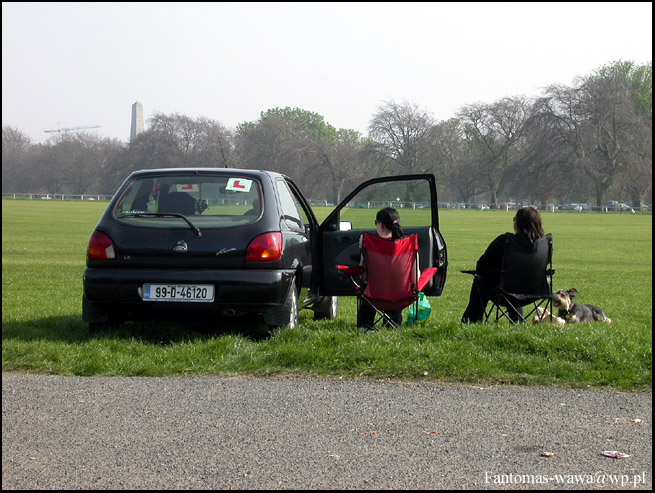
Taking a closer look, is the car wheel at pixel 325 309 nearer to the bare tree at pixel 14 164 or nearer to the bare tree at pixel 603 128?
the bare tree at pixel 603 128

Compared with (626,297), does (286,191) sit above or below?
above

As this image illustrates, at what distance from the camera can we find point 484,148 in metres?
85.4

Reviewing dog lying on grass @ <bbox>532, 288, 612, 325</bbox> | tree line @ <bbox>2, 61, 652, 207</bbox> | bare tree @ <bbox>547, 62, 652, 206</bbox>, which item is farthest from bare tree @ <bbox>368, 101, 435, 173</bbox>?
dog lying on grass @ <bbox>532, 288, 612, 325</bbox>

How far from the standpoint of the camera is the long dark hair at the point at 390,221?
780cm

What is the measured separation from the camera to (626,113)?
73.4 metres

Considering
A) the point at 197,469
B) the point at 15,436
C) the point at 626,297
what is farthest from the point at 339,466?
the point at 626,297

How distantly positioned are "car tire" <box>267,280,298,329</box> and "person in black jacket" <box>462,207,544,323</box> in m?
1.87

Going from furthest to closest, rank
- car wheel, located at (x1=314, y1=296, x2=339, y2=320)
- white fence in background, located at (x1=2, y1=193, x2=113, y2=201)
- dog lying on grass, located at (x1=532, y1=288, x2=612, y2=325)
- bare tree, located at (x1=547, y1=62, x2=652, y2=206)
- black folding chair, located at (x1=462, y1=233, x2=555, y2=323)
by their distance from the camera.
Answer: white fence in background, located at (x1=2, y1=193, x2=113, y2=201), bare tree, located at (x1=547, y1=62, x2=652, y2=206), car wheel, located at (x1=314, y1=296, x2=339, y2=320), dog lying on grass, located at (x1=532, y1=288, x2=612, y2=325), black folding chair, located at (x1=462, y1=233, x2=555, y2=323)

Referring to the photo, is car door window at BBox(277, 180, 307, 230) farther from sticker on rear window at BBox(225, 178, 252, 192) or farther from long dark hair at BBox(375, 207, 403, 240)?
long dark hair at BBox(375, 207, 403, 240)

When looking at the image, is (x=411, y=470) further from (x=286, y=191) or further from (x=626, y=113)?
(x=626, y=113)

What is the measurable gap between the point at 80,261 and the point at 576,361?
15865 mm

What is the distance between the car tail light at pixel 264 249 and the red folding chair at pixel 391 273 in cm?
90

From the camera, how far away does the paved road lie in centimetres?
382

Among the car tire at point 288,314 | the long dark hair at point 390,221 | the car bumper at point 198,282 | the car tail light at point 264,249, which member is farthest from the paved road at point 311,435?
the long dark hair at point 390,221
